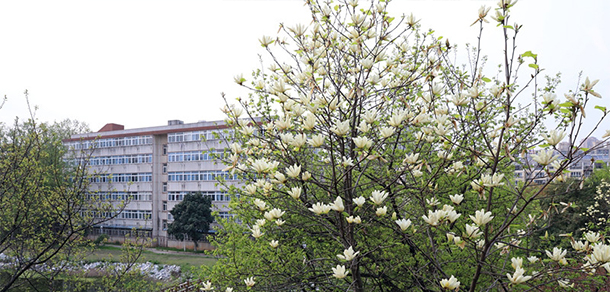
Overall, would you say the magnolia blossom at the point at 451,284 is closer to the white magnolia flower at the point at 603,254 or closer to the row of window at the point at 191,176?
the white magnolia flower at the point at 603,254

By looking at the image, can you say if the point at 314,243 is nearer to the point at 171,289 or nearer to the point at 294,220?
the point at 294,220

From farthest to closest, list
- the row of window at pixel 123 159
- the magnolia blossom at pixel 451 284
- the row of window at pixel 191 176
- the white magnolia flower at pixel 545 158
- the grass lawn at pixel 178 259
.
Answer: the row of window at pixel 123 159
the row of window at pixel 191 176
the grass lawn at pixel 178 259
the magnolia blossom at pixel 451 284
the white magnolia flower at pixel 545 158

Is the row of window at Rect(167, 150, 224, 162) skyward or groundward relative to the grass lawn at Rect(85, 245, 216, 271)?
skyward

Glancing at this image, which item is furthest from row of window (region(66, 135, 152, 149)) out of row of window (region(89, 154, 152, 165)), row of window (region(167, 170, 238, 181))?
row of window (region(167, 170, 238, 181))

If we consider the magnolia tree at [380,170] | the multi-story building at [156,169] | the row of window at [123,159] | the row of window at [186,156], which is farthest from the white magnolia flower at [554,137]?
the row of window at [123,159]

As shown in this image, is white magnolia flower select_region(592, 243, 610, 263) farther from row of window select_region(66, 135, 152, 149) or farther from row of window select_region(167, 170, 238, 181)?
row of window select_region(66, 135, 152, 149)

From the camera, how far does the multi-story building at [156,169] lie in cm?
3238

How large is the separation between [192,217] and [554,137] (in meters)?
28.6

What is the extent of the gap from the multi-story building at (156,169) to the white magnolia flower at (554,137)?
2843 cm

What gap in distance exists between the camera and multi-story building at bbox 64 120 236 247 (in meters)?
32.4

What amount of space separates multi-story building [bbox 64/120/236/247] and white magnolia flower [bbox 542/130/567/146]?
28.4 meters

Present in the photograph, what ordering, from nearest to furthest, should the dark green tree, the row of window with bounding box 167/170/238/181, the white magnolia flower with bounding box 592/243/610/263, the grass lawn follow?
the white magnolia flower with bounding box 592/243/610/263 < the grass lawn < the dark green tree < the row of window with bounding box 167/170/238/181

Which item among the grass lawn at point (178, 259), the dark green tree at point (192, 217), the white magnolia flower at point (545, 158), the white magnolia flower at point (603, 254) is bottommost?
the white magnolia flower at point (603, 254)

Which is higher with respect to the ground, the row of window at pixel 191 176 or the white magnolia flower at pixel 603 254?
the row of window at pixel 191 176
